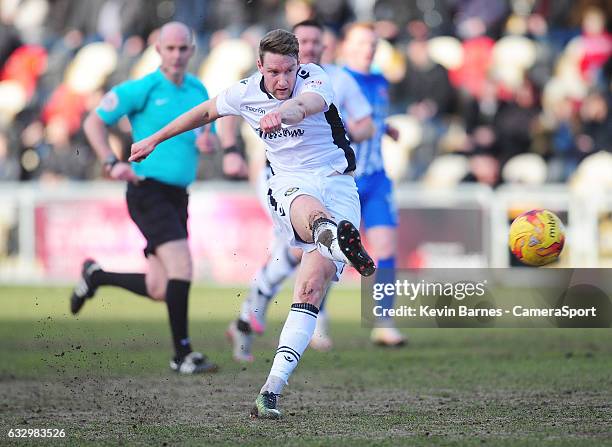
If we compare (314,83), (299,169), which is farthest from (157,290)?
(314,83)

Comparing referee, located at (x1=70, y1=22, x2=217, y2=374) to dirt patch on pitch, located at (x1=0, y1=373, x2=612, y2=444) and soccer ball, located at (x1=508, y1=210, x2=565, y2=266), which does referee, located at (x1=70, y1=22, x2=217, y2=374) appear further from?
soccer ball, located at (x1=508, y1=210, x2=565, y2=266)

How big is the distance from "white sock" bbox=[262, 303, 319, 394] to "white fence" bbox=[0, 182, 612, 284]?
1004 cm

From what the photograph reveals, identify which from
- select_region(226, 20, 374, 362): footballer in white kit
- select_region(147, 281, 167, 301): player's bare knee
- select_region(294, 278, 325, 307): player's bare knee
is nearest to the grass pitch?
select_region(226, 20, 374, 362): footballer in white kit

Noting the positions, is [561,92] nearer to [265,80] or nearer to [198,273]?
[198,273]

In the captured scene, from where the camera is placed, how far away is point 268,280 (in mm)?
11805

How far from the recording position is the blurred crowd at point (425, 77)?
66.1 feet

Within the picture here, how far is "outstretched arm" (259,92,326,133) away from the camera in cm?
738

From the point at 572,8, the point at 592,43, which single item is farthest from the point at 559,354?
the point at 572,8

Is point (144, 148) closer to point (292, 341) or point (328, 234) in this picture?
point (328, 234)

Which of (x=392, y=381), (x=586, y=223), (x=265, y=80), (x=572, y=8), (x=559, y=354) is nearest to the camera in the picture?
(x=265, y=80)

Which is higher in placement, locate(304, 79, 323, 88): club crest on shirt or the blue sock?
locate(304, 79, 323, 88): club crest on shirt

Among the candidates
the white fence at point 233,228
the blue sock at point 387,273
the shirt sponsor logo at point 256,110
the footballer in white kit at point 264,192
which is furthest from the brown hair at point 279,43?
the white fence at point 233,228

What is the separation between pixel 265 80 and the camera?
8102mm

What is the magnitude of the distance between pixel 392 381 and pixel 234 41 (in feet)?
39.3
